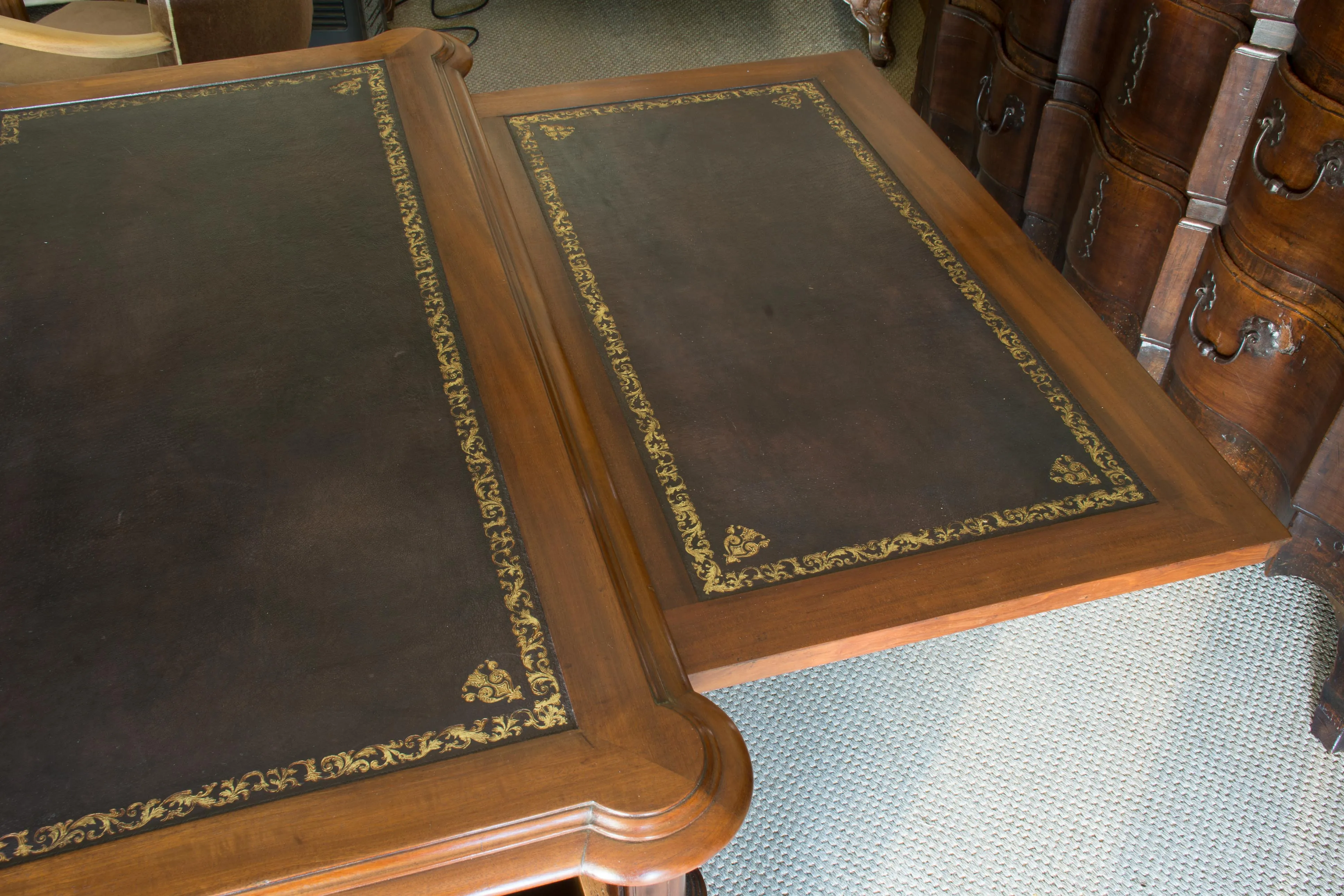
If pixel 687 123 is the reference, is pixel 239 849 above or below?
below

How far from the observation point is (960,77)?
81.0 inches

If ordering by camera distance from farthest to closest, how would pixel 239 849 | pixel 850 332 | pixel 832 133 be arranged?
pixel 832 133 < pixel 850 332 < pixel 239 849

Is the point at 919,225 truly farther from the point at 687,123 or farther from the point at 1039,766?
the point at 1039,766

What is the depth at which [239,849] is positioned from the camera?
646mm

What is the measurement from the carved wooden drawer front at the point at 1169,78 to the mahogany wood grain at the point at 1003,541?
1.27ft

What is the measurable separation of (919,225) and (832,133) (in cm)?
23

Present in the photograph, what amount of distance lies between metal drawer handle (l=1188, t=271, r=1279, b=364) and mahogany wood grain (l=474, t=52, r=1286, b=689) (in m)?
0.31

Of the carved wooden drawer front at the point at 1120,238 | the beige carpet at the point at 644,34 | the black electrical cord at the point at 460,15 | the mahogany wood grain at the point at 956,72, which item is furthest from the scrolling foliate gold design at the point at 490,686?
the black electrical cord at the point at 460,15

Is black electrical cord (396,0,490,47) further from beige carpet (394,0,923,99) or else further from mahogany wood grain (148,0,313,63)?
mahogany wood grain (148,0,313,63)

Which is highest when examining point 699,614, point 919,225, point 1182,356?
point 919,225

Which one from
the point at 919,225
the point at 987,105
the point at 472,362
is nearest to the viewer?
the point at 472,362

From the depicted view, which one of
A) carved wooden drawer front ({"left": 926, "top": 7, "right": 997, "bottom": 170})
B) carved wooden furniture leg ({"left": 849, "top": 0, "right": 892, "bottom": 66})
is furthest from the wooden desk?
carved wooden furniture leg ({"left": 849, "top": 0, "right": 892, "bottom": 66})

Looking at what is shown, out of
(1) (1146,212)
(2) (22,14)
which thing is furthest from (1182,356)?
(2) (22,14)

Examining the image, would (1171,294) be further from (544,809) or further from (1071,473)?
(544,809)
